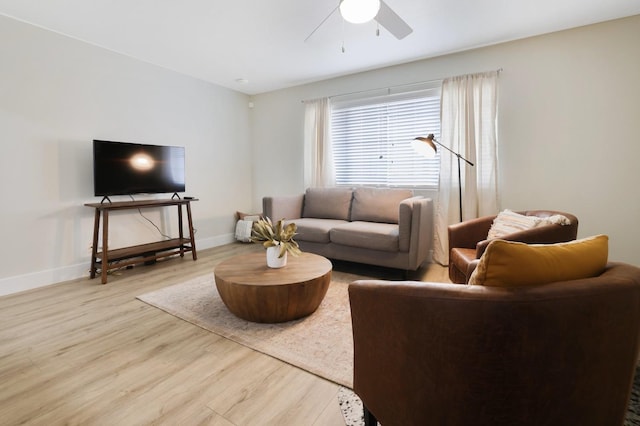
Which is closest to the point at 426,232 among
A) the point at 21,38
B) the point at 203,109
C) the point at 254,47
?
the point at 254,47

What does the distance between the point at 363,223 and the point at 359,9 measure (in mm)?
2222

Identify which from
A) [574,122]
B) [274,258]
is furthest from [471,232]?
[274,258]

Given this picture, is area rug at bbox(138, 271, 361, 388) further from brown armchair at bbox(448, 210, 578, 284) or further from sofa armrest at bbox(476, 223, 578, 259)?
sofa armrest at bbox(476, 223, 578, 259)

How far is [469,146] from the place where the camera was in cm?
339

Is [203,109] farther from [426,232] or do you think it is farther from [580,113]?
[580,113]

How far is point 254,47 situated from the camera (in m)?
3.31

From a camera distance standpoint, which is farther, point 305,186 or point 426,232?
point 305,186

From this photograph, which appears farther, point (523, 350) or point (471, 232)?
point (471, 232)

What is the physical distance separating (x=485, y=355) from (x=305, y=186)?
158 inches

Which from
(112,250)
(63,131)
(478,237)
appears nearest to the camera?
(478,237)

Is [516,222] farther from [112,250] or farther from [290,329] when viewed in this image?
[112,250]

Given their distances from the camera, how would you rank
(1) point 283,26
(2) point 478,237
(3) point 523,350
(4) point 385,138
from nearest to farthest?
(3) point 523,350 → (2) point 478,237 → (1) point 283,26 → (4) point 385,138

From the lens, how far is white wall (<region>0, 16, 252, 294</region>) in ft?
9.16

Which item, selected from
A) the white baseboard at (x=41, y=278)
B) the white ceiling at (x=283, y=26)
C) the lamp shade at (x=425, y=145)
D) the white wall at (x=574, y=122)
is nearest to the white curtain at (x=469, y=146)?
the white wall at (x=574, y=122)
